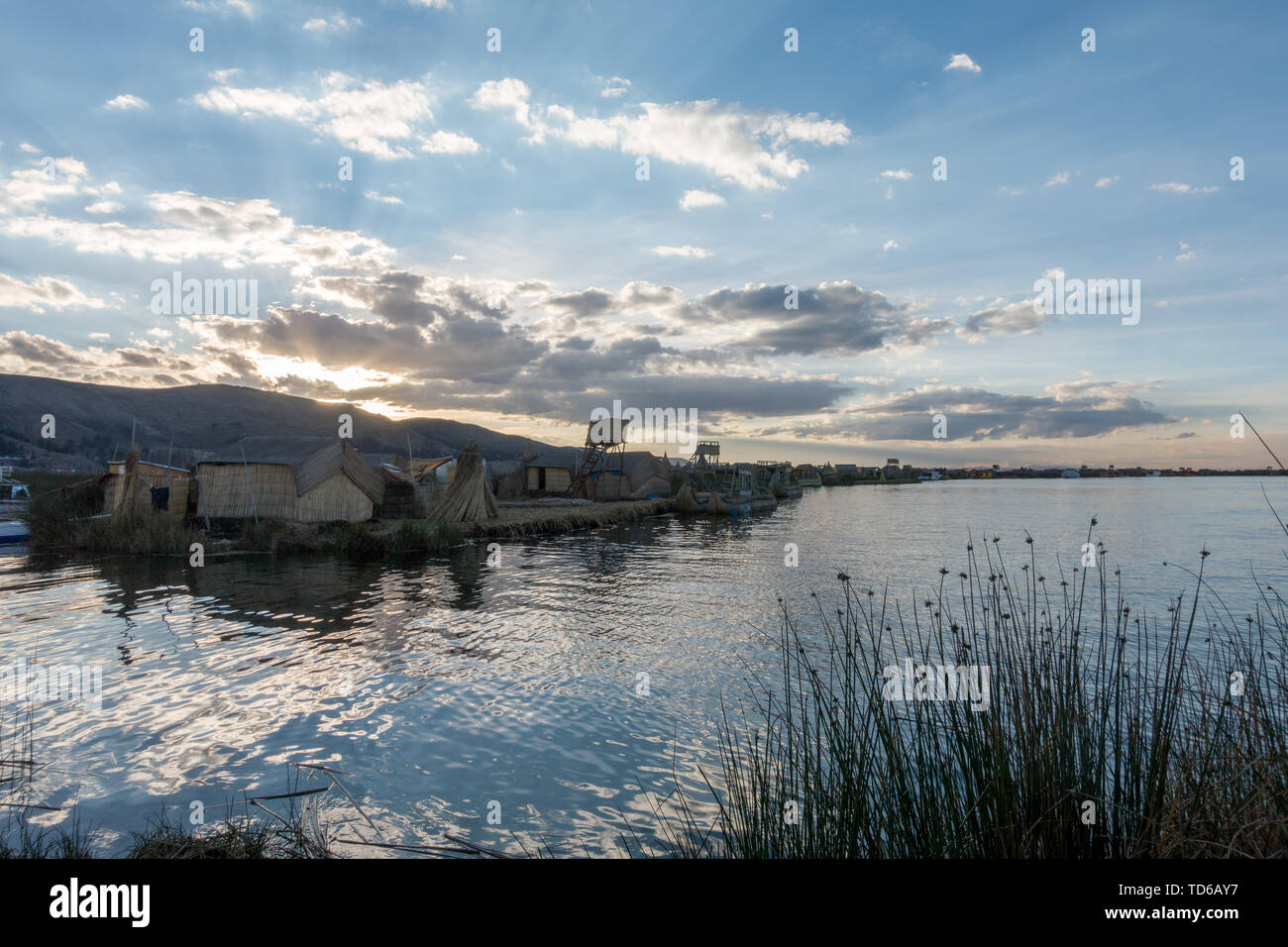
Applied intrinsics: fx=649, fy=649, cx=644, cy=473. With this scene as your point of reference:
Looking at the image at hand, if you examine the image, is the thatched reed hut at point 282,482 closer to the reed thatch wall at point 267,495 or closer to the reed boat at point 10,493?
the reed thatch wall at point 267,495

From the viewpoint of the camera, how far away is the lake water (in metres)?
5.53

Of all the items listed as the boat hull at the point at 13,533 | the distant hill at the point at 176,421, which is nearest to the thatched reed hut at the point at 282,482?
the boat hull at the point at 13,533

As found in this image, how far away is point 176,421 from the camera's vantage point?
11338cm

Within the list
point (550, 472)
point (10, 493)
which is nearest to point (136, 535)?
point (10, 493)

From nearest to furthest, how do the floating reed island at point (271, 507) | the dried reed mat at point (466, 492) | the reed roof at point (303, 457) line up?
the floating reed island at point (271, 507) < the reed roof at point (303, 457) < the dried reed mat at point (466, 492)

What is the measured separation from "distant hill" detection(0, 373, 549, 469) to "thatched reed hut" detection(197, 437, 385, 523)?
1183 inches

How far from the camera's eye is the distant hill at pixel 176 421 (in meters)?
78.2

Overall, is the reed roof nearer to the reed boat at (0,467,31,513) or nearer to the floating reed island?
the floating reed island

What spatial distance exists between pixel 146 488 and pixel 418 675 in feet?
59.8

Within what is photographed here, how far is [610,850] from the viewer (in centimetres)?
478

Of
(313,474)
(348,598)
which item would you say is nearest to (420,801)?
(348,598)

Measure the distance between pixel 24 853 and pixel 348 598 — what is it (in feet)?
35.0

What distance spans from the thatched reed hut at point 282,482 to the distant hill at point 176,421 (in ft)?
98.6
